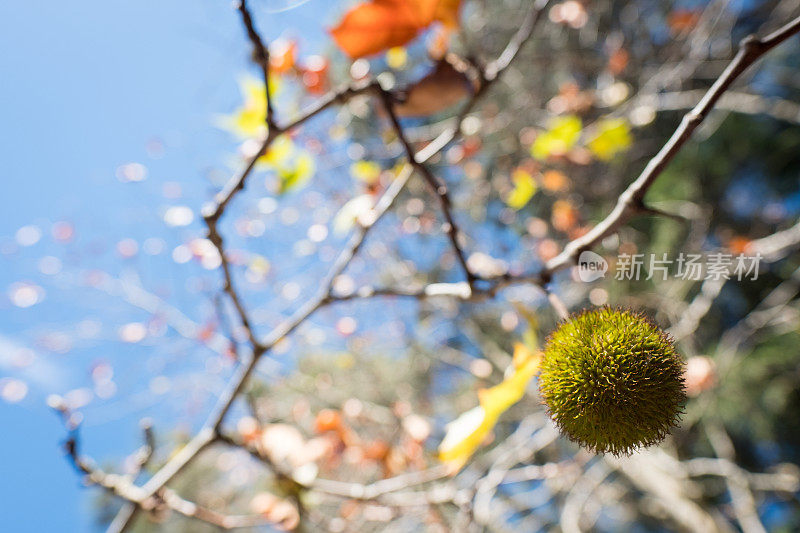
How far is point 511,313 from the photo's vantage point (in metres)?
2.72

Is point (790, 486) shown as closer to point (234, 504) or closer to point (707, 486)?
point (707, 486)

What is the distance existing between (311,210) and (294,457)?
2084 mm

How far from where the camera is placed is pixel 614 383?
505mm

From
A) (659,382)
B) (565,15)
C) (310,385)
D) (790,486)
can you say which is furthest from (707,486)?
(659,382)

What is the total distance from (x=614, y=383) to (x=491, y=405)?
0.15 meters

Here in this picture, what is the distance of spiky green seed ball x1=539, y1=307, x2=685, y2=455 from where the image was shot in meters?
0.49

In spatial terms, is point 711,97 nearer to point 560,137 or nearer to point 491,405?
point 491,405

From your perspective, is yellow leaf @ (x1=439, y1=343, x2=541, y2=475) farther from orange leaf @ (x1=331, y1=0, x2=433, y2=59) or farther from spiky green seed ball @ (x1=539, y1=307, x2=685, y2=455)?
orange leaf @ (x1=331, y1=0, x2=433, y2=59)

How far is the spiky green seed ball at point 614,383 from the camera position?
490mm

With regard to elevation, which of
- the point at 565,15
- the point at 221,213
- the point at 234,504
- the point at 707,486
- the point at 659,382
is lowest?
the point at 234,504

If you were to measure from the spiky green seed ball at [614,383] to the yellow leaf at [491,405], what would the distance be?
29 mm

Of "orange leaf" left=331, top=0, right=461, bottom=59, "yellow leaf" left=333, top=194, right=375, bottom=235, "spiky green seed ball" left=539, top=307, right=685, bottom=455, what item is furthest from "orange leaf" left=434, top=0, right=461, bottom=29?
"spiky green seed ball" left=539, top=307, right=685, bottom=455

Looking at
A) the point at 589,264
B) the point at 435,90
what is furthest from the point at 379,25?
the point at 589,264

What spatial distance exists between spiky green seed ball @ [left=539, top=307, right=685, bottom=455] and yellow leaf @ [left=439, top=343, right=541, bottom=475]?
0.03 metres
